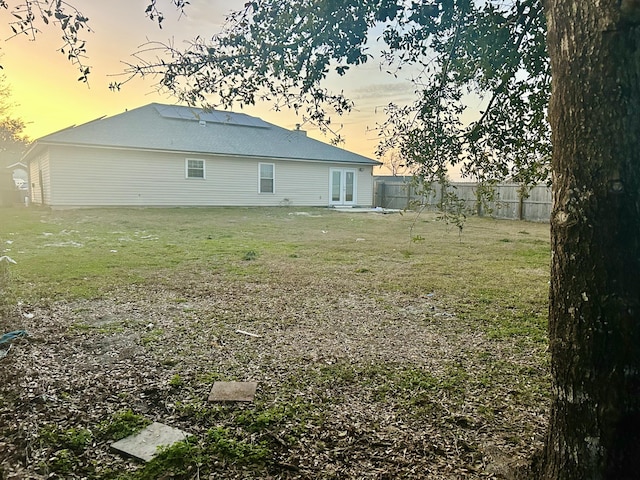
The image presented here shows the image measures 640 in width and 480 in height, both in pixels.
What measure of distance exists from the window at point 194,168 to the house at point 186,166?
0.12ft

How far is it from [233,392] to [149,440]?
1.79ft

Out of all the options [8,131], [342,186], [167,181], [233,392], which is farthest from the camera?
[8,131]

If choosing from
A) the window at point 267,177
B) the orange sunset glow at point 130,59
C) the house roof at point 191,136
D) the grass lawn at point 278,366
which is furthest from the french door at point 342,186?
the orange sunset glow at point 130,59

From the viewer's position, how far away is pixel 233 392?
92.4 inches

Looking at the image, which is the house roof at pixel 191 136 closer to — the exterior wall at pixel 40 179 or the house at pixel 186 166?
the house at pixel 186 166

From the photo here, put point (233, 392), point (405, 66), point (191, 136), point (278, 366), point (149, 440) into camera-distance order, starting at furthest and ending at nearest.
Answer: point (191, 136)
point (405, 66)
point (278, 366)
point (233, 392)
point (149, 440)

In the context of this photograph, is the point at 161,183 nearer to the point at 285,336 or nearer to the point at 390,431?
the point at 285,336

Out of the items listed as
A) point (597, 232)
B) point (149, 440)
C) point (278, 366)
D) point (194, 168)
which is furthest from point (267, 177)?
point (597, 232)

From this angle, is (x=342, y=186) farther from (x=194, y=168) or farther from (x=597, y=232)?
(x=597, y=232)

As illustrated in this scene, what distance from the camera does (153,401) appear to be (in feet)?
7.39

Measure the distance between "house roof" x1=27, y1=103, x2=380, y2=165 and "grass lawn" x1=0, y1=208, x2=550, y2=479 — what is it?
28.9 feet

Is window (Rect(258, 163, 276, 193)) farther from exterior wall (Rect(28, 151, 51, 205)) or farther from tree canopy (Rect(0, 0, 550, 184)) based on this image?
tree canopy (Rect(0, 0, 550, 184))

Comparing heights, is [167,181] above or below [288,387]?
above

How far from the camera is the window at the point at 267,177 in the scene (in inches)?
690
